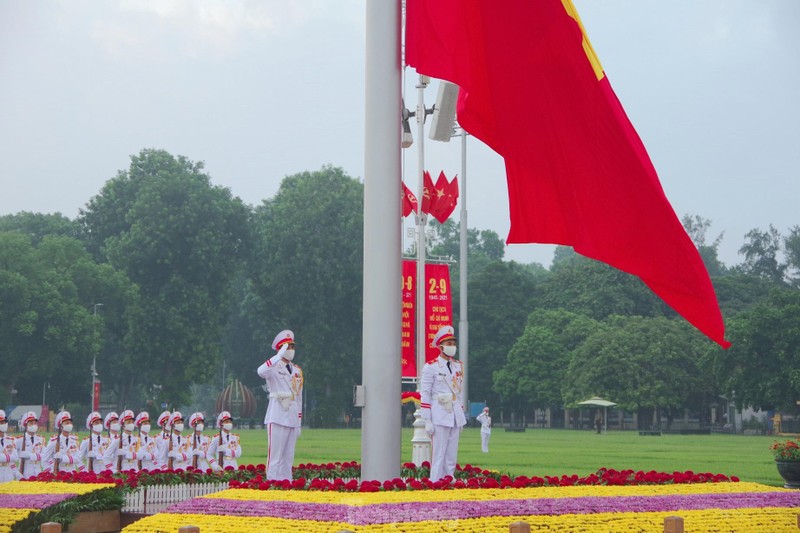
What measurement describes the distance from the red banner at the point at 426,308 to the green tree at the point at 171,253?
35.5 m

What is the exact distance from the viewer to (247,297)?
7269cm

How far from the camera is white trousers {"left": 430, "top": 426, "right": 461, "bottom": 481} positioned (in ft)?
45.2

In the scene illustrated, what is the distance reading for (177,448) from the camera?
62.9ft

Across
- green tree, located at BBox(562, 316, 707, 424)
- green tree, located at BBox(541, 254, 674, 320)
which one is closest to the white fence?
green tree, located at BBox(562, 316, 707, 424)

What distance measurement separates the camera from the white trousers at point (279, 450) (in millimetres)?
13688

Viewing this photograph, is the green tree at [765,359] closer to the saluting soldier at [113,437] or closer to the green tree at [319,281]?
the green tree at [319,281]

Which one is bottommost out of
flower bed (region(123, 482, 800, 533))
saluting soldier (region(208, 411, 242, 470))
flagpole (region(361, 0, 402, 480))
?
flower bed (region(123, 482, 800, 533))

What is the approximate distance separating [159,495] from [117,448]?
459 cm

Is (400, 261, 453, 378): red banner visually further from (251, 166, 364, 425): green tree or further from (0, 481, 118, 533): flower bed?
(251, 166, 364, 425): green tree

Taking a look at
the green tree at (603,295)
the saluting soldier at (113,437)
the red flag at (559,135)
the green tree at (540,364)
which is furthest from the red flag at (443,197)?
the green tree at (603,295)

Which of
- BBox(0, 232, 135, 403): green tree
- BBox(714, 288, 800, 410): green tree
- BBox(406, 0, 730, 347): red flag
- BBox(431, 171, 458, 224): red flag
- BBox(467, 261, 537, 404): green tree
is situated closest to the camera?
BBox(406, 0, 730, 347): red flag

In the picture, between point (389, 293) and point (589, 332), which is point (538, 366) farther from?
point (389, 293)

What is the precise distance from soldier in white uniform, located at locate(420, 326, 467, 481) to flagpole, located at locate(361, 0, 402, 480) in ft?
6.74

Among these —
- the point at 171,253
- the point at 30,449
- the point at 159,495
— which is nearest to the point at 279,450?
the point at 159,495
